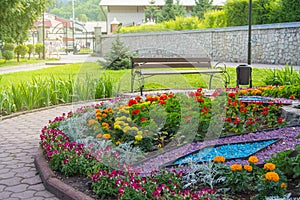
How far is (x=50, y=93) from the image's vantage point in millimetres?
7180

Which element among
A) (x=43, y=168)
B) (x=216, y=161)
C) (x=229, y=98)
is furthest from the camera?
(x=229, y=98)

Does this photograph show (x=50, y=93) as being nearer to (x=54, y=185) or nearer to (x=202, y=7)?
(x=54, y=185)

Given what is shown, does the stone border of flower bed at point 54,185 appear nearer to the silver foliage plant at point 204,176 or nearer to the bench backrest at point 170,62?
the silver foliage plant at point 204,176

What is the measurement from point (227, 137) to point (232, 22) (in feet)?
49.2

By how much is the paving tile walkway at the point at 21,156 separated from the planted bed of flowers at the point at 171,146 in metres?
0.26

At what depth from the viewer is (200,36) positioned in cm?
2000

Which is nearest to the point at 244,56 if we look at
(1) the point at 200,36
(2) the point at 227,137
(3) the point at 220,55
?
(3) the point at 220,55

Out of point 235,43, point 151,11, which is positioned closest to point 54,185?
point 235,43

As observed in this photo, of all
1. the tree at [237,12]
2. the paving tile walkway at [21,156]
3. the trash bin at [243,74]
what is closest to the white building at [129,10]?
the tree at [237,12]

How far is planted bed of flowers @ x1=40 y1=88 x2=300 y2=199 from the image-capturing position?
2818 mm

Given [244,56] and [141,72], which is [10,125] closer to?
[141,72]

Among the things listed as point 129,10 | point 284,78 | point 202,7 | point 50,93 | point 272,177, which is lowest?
point 272,177

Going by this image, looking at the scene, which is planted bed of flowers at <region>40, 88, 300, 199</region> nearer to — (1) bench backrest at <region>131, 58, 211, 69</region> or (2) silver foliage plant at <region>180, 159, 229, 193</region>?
(2) silver foliage plant at <region>180, 159, 229, 193</region>

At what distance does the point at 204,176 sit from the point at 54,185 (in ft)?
A: 4.02
